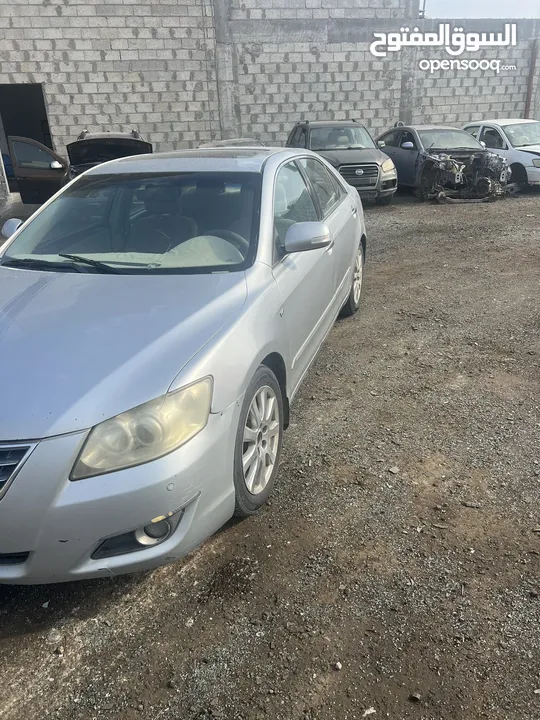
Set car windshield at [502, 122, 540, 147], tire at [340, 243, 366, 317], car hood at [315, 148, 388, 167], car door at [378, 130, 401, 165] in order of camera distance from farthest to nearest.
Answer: car door at [378, 130, 401, 165], car windshield at [502, 122, 540, 147], car hood at [315, 148, 388, 167], tire at [340, 243, 366, 317]

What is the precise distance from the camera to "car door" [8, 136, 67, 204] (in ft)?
31.5

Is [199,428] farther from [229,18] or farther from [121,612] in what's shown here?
[229,18]

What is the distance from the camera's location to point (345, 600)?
2.15m

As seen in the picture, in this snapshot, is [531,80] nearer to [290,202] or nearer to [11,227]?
[290,202]

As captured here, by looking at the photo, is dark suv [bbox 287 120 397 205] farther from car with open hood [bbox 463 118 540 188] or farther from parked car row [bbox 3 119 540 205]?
car with open hood [bbox 463 118 540 188]

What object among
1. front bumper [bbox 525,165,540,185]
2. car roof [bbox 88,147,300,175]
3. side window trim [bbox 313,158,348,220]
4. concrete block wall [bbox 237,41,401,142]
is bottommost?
front bumper [bbox 525,165,540,185]

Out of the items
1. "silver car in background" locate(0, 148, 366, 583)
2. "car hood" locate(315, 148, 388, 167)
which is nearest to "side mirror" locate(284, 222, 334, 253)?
"silver car in background" locate(0, 148, 366, 583)

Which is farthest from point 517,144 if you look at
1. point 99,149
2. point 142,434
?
point 142,434

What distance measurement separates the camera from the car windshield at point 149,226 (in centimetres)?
287

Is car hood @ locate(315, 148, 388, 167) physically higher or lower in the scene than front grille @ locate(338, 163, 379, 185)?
higher

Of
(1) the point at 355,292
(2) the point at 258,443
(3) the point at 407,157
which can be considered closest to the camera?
(2) the point at 258,443

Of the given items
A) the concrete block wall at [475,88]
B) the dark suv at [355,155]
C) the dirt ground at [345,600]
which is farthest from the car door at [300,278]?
the concrete block wall at [475,88]

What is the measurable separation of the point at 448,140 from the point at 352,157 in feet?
8.59

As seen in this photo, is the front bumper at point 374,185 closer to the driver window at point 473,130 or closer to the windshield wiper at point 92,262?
the driver window at point 473,130
